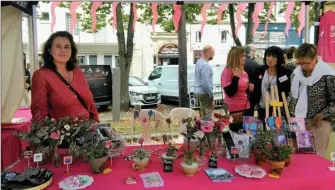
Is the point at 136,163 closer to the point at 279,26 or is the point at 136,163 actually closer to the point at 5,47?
the point at 5,47

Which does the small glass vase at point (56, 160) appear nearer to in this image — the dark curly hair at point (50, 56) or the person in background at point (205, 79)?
the dark curly hair at point (50, 56)

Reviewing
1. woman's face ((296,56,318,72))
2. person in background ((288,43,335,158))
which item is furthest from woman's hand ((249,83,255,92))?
woman's face ((296,56,318,72))

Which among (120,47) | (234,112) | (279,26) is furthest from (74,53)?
(279,26)

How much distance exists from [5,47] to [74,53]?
2.58 ft

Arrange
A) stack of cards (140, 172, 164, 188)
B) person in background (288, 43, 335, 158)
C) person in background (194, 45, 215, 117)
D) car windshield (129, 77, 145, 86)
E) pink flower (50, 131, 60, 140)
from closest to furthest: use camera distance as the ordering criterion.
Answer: stack of cards (140, 172, 164, 188) < pink flower (50, 131, 60, 140) < person in background (288, 43, 335, 158) < person in background (194, 45, 215, 117) < car windshield (129, 77, 145, 86)

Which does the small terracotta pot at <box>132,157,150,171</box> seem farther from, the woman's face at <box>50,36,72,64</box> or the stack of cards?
the woman's face at <box>50,36,72,64</box>

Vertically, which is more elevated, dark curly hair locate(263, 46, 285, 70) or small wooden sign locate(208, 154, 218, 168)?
dark curly hair locate(263, 46, 285, 70)

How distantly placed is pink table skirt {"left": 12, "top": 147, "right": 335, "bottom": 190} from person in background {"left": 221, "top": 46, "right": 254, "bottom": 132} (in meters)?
1.23

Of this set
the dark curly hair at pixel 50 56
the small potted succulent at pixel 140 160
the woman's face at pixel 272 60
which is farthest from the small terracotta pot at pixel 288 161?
the dark curly hair at pixel 50 56

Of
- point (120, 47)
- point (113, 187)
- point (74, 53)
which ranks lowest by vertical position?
point (113, 187)

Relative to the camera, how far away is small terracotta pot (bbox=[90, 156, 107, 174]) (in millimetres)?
1625

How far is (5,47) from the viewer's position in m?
2.57

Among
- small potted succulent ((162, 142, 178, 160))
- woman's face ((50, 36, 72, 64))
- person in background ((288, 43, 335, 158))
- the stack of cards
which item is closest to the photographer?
the stack of cards

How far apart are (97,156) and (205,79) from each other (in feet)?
9.42
